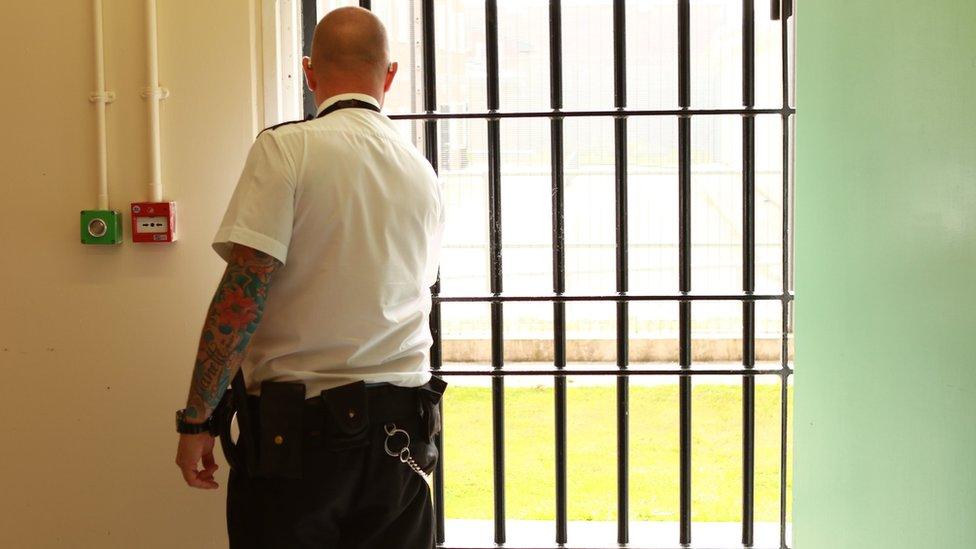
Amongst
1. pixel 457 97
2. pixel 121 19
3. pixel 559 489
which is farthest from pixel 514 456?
pixel 121 19

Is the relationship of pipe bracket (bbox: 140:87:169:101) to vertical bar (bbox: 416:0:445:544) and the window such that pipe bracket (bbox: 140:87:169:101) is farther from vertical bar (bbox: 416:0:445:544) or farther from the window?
vertical bar (bbox: 416:0:445:544)

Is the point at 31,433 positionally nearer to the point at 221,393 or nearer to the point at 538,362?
the point at 221,393

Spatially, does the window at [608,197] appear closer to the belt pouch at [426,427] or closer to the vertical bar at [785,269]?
the vertical bar at [785,269]

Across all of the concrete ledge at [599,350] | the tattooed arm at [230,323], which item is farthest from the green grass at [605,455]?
the tattooed arm at [230,323]

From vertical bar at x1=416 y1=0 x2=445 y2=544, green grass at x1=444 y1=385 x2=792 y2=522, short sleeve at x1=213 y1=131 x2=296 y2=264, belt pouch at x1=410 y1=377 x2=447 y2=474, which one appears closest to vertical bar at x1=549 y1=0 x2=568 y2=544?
vertical bar at x1=416 y1=0 x2=445 y2=544

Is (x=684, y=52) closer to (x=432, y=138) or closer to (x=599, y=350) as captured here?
(x=432, y=138)

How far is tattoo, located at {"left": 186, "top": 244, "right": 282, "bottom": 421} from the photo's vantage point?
5.21ft

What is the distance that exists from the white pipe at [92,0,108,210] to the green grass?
2857mm

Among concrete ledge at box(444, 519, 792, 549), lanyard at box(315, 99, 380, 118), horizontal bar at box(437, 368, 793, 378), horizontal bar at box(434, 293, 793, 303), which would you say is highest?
lanyard at box(315, 99, 380, 118)

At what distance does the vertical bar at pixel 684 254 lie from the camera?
2.40m

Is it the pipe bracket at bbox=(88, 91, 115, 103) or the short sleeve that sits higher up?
the pipe bracket at bbox=(88, 91, 115, 103)

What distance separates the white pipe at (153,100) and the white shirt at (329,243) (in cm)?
63

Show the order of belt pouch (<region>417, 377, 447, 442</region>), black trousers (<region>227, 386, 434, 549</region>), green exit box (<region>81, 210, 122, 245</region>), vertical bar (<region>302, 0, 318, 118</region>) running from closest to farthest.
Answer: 1. black trousers (<region>227, 386, 434, 549</region>)
2. belt pouch (<region>417, 377, 447, 442</region>)
3. green exit box (<region>81, 210, 122, 245</region>)
4. vertical bar (<region>302, 0, 318, 118</region>)

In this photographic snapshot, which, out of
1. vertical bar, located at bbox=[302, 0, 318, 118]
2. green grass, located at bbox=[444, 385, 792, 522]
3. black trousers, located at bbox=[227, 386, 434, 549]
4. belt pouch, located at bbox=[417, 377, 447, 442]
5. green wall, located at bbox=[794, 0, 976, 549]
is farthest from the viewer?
green grass, located at bbox=[444, 385, 792, 522]
